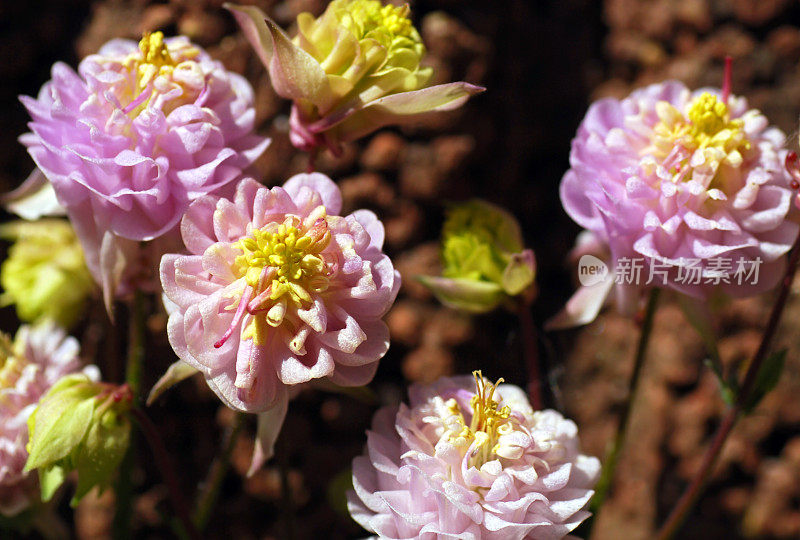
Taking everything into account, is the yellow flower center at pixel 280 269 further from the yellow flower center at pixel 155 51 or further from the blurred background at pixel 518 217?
the blurred background at pixel 518 217

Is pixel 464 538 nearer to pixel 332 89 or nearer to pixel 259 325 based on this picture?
pixel 259 325

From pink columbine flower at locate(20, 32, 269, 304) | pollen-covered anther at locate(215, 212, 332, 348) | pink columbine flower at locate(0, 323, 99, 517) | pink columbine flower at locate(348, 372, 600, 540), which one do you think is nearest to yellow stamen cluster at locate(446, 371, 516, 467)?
pink columbine flower at locate(348, 372, 600, 540)

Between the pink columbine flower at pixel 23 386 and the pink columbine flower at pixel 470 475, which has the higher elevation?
the pink columbine flower at pixel 470 475

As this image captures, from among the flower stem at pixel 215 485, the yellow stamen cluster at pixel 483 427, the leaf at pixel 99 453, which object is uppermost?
the yellow stamen cluster at pixel 483 427

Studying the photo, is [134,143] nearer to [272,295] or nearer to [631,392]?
[272,295]

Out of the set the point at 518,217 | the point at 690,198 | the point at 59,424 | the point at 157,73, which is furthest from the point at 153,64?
the point at 518,217

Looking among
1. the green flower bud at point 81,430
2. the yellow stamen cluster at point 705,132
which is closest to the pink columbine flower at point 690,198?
the yellow stamen cluster at point 705,132

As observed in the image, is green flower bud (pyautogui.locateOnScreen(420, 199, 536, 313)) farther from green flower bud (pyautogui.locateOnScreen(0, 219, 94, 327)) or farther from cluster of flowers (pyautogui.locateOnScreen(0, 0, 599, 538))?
green flower bud (pyautogui.locateOnScreen(0, 219, 94, 327))
